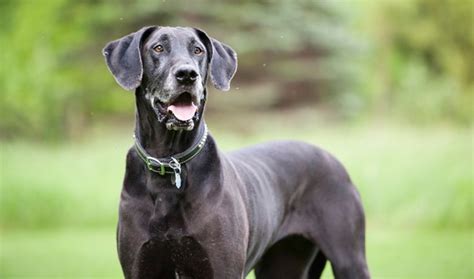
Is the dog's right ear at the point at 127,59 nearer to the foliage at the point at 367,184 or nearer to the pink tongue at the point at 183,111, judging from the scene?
the pink tongue at the point at 183,111

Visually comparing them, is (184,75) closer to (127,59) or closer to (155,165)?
(127,59)

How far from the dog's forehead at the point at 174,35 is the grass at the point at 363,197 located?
6825 mm

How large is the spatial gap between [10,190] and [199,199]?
10629mm

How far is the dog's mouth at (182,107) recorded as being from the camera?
494 cm

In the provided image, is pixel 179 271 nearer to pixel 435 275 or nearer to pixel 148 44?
pixel 148 44

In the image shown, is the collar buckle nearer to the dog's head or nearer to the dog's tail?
the dog's head

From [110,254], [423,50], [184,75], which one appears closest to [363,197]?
[110,254]

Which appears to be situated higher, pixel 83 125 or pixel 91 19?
pixel 91 19

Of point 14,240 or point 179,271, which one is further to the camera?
point 14,240

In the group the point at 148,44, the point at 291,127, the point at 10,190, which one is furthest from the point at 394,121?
the point at 148,44

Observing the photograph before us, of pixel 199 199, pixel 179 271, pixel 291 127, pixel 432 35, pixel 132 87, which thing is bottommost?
pixel 291 127

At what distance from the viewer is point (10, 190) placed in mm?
15156

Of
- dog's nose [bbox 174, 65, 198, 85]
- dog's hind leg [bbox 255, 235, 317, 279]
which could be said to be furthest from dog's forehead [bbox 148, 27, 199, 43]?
dog's hind leg [bbox 255, 235, 317, 279]

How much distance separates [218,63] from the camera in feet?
17.6
